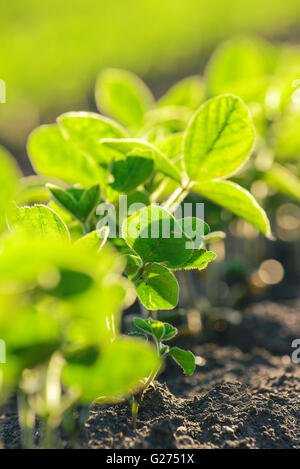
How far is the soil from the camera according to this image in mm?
741

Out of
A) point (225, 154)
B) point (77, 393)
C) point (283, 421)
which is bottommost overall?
point (283, 421)

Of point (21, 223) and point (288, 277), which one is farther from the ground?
point (21, 223)

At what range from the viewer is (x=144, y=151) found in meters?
0.78

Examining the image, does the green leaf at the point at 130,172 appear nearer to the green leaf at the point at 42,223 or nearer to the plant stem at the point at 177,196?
the plant stem at the point at 177,196

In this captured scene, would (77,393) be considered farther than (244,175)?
No

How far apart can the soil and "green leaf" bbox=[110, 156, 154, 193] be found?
332 millimetres

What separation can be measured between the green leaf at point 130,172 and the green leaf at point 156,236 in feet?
0.47

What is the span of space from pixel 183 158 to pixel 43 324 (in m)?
0.41

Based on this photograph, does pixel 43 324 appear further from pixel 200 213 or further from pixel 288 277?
pixel 288 277

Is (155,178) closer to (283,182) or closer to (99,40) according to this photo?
(283,182)

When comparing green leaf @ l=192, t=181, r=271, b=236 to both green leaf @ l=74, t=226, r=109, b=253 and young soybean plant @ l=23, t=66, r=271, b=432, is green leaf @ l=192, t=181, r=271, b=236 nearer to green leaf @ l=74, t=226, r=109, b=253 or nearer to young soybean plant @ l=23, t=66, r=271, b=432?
young soybean plant @ l=23, t=66, r=271, b=432

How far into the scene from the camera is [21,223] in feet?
2.29

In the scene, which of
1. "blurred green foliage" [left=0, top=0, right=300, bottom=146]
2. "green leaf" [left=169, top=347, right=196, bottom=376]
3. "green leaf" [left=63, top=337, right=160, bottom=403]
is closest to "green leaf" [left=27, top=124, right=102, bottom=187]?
"green leaf" [left=169, top=347, right=196, bottom=376]

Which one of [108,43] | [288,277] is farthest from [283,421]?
[108,43]
